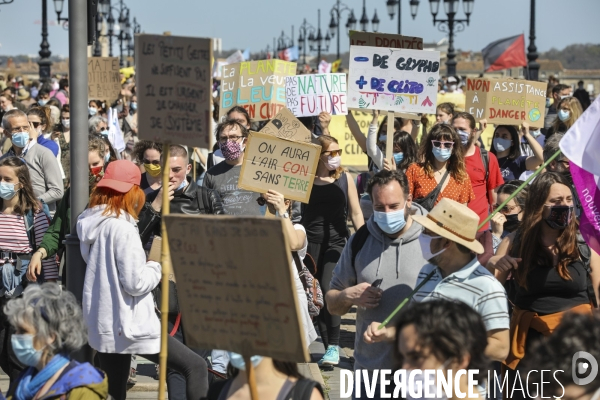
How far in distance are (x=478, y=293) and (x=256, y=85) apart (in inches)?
282

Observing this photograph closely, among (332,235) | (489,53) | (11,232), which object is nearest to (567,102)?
(332,235)

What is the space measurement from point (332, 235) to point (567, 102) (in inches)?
158

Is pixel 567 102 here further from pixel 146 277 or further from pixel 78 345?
pixel 78 345

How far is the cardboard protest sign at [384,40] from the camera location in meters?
9.05

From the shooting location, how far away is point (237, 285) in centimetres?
342

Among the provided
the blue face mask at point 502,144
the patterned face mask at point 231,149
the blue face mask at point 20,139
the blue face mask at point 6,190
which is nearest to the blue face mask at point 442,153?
the patterned face mask at point 231,149

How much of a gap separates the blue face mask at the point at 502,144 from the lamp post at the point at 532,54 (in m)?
13.4


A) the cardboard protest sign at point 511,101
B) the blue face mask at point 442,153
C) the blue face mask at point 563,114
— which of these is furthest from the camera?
the cardboard protest sign at point 511,101

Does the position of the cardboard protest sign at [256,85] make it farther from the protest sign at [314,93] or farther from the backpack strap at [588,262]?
the backpack strap at [588,262]

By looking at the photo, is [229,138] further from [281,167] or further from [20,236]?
[20,236]

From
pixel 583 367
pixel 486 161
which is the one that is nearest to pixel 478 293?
pixel 583 367

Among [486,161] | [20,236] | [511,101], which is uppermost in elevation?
[511,101]

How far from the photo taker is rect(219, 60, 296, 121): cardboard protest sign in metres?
10.9

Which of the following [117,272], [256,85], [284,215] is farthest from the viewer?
[256,85]
